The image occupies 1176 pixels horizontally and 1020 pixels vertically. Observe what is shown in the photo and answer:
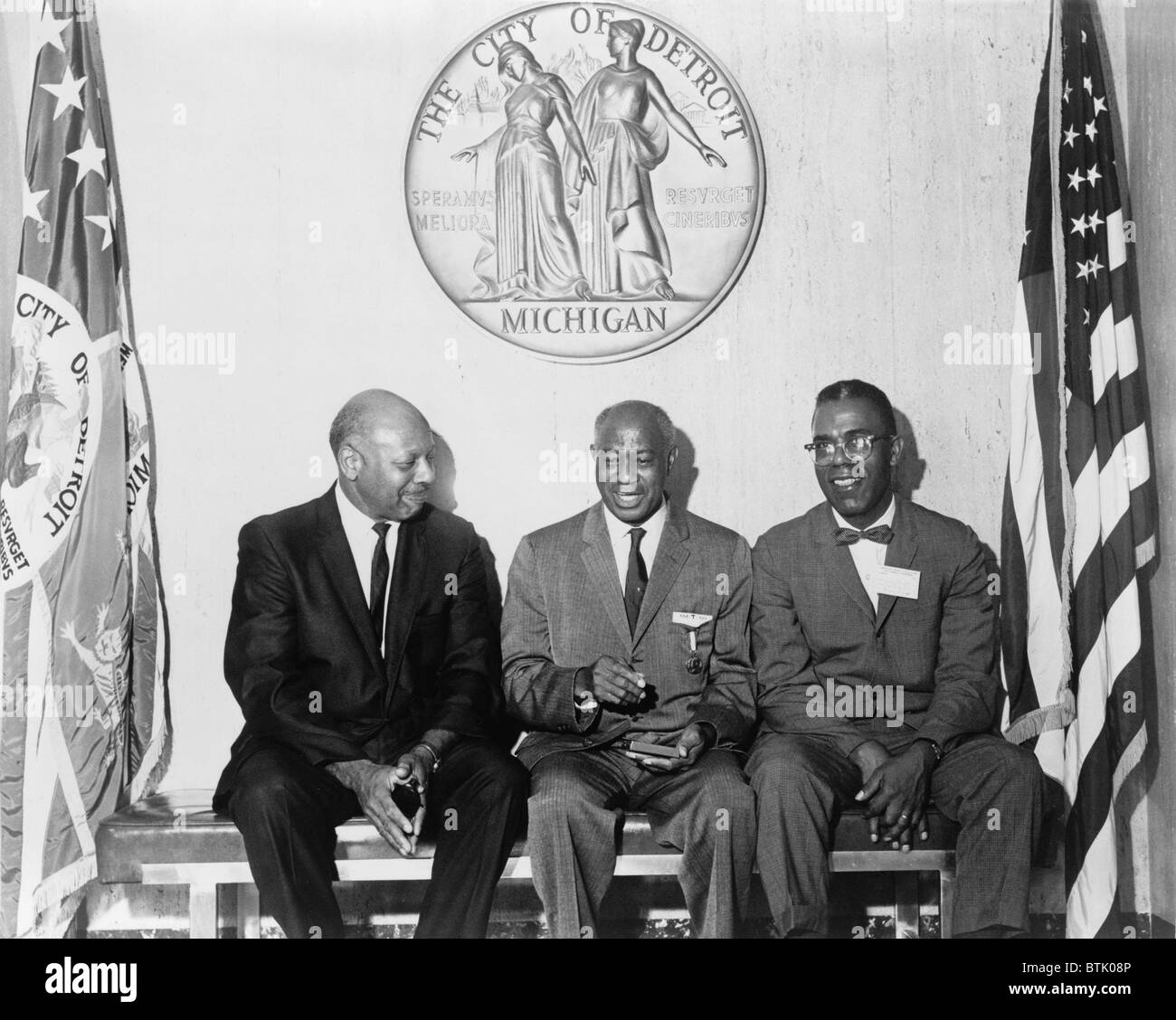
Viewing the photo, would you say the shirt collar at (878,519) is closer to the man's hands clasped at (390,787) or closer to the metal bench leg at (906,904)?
the metal bench leg at (906,904)

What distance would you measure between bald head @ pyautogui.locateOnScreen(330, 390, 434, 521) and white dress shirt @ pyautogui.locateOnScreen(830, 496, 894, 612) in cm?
131

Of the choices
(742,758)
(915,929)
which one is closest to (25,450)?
(742,758)

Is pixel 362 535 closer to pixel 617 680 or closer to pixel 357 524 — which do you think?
pixel 357 524

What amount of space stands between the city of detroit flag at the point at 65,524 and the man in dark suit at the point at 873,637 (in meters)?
1.98

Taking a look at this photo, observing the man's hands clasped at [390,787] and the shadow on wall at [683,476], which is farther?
the shadow on wall at [683,476]

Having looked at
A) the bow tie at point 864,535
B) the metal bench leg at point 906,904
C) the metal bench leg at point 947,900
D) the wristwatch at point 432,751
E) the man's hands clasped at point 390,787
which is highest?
the bow tie at point 864,535

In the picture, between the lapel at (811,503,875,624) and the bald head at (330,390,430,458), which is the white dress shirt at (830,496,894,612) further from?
the bald head at (330,390,430,458)

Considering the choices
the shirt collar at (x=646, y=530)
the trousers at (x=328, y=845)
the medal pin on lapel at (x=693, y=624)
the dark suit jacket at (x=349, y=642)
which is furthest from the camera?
the shirt collar at (x=646, y=530)

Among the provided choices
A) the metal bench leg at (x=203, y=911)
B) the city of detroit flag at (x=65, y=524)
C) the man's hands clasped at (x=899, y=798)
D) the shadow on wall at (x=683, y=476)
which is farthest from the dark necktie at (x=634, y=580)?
the city of detroit flag at (x=65, y=524)

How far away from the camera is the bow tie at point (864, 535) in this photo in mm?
4180

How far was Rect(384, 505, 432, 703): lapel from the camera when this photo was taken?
13.6 ft

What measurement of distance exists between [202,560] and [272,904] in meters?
1.26

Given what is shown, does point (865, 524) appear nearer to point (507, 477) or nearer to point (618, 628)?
point (618, 628)

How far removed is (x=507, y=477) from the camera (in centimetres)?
454
